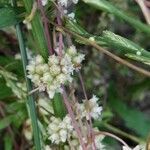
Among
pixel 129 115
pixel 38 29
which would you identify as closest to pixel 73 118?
pixel 38 29

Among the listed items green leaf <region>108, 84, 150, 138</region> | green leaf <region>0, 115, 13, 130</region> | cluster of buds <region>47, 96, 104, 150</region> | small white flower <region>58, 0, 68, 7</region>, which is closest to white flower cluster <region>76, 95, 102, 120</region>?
cluster of buds <region>47, 96, 104, 150</region>

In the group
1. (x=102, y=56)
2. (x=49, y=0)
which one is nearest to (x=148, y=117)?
(x=102, y=56)

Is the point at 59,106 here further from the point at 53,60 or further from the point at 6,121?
the point at 6,121

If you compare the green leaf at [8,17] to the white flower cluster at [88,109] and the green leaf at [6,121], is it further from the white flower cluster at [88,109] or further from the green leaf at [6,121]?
the green leaf at [6,121]

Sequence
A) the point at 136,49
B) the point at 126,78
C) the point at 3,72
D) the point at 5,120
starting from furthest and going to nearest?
1. the point at 126,78
2. the point at 5,120
3. the point at 3,72
4. the point at 136,49

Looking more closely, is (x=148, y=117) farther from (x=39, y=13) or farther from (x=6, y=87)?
(x=39, y=13)
